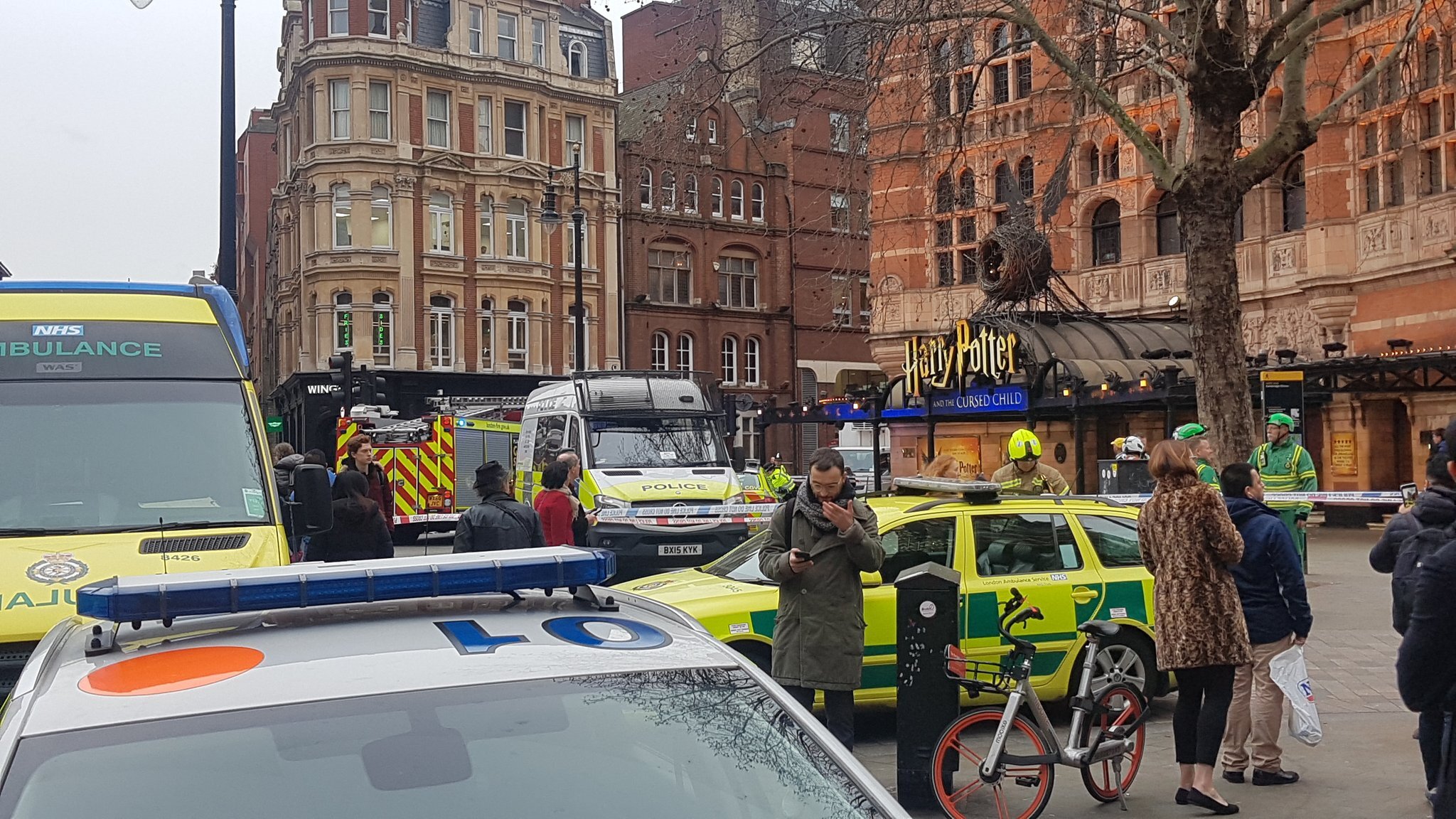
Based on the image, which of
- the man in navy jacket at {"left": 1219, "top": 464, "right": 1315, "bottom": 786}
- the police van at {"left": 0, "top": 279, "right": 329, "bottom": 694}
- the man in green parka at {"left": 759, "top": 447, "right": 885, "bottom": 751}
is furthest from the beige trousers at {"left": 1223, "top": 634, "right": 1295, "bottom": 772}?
the police van at {"left": 0, "top": 279, "right": 329, "bottom": 694}

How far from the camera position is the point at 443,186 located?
5147 cm

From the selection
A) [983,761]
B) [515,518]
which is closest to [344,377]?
[515,518]

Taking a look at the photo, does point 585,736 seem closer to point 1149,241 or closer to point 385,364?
point 1149,241

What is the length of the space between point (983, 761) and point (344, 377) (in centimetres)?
1390

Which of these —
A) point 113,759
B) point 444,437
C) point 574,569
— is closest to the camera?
point 113,759

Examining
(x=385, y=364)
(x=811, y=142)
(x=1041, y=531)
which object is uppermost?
(x=811, y=142)

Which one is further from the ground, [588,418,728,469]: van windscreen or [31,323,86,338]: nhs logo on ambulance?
[31,323,86,338]: nhs logo on ambulance

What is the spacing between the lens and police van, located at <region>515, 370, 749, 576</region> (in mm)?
17328

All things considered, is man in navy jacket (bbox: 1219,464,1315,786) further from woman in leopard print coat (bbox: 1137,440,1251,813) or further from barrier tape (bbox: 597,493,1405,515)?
barrier tape (bbox: 597,493,1405,515)

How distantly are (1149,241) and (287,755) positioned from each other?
31.8 metres

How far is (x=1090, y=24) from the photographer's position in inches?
593

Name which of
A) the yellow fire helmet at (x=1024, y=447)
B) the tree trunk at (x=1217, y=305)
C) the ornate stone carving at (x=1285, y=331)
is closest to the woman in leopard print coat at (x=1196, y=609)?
the yellow fire helmet at (x=1024, y=447)

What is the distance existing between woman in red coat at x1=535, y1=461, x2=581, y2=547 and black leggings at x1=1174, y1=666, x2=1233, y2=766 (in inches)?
251

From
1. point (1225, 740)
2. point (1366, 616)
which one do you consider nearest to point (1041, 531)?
point (1225, 740)
